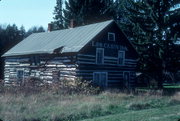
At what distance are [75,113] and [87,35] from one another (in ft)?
56.5

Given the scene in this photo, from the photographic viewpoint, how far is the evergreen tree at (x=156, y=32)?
37281 millimetres

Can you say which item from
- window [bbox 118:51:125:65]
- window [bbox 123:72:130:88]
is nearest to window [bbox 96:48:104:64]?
window [bbox 118:51:125:65]

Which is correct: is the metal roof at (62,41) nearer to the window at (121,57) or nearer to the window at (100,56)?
the window at (100,56)

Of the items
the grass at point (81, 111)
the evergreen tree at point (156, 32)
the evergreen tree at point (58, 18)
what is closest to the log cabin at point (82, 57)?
the evergreen tree at point (156, 32)

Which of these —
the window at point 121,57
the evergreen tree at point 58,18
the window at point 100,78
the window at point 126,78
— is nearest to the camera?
the window at point 100,78

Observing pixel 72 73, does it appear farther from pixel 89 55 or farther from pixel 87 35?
pixel 87 35

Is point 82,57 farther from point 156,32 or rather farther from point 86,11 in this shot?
point 86,11

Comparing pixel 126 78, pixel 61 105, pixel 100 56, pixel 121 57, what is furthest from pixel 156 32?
pixel 61 105

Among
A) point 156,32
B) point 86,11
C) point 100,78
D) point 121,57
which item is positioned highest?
point 86,11

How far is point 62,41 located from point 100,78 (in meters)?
6.18

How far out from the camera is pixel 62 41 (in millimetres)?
33000

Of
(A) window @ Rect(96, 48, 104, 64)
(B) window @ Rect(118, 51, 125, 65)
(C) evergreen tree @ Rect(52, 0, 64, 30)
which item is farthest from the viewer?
(C) evergreen tree @ Rect(52, 0, 64, 30)

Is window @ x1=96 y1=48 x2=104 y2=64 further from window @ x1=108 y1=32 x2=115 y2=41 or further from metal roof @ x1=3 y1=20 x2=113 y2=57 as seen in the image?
metal roof @ x1=3 y1=20 x2=113 y2=57

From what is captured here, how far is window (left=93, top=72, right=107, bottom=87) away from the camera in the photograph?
102 ft
